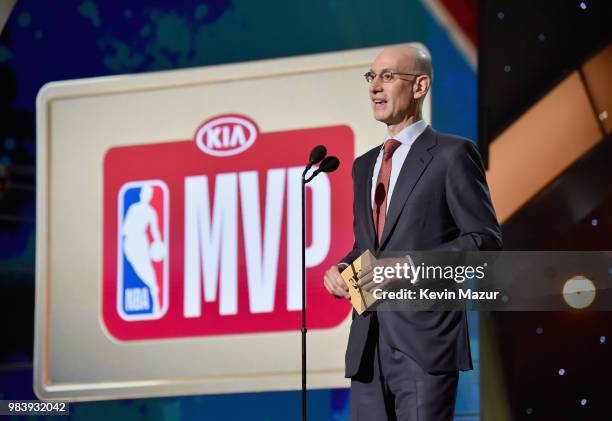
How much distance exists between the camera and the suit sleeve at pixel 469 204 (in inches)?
103

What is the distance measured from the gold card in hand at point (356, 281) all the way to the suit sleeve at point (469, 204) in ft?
0.68

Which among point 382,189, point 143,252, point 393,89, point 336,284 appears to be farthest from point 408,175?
point 143,252

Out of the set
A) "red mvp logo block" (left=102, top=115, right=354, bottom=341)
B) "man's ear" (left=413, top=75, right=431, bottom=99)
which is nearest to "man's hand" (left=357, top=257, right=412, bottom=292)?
"man's ear" (left=413, top=75, right=431, bottom=99)

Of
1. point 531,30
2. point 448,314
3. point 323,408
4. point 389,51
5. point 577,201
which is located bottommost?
point 323,408

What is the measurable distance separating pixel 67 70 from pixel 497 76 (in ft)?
6.00

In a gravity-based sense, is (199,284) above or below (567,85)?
below

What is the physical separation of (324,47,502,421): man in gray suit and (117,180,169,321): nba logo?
60.3 inches

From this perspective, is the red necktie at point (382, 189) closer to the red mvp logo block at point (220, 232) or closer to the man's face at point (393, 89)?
the man's face at point (393, 89)

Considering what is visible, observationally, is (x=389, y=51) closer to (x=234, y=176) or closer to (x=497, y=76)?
(x=497, y=76)

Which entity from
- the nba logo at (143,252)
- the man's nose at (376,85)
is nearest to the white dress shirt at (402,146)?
the man's nose at (376,85)

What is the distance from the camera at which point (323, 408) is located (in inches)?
153

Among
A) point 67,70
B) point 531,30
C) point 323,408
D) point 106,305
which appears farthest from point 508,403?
point 67,70

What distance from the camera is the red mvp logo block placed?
3.95 meters

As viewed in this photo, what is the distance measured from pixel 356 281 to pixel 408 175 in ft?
1.07
